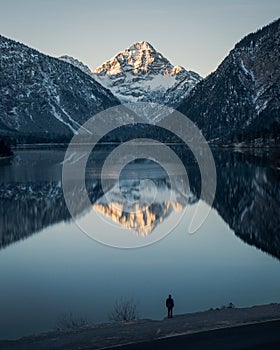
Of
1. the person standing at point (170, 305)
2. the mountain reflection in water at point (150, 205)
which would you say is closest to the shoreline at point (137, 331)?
the person standing at point (170, 305)

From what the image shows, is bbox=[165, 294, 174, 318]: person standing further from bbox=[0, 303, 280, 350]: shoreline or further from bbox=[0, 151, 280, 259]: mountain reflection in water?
bbox=[0, 151, 280, 259]: mountain reflection in water

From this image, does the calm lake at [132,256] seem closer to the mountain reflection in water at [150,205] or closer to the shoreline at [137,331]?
the mountain reflection in water at [150,205]

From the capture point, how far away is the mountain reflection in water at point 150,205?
3962 centimetres

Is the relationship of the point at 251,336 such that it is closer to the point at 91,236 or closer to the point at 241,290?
the point at 241,290

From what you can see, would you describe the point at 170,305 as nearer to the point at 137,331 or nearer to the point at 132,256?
the point at 137,331

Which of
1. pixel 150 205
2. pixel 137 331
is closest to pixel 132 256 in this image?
pixel 137 331

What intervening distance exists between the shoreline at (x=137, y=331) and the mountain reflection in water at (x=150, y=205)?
14.2m

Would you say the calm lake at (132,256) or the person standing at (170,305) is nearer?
the person standing at (170,305)

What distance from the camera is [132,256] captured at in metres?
32.5

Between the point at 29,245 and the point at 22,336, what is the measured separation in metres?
17.2

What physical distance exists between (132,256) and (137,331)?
15.5 meters

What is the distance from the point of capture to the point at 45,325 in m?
20.1

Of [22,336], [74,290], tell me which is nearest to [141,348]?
[22,336]

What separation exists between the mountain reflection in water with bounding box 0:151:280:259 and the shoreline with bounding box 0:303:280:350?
46.5 ft
